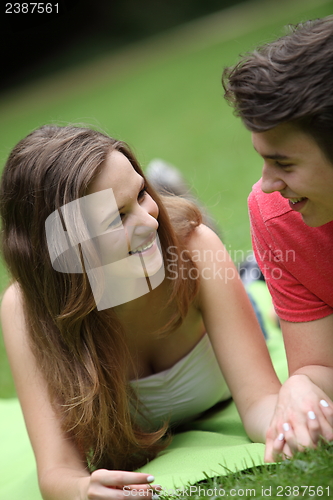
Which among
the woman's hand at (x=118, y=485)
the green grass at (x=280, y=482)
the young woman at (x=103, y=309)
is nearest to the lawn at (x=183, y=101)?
the young woman at (x=103, y=309)

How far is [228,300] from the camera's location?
8.27 feet

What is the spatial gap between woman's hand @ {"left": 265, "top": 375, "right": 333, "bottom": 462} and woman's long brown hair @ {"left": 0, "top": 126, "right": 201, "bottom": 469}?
24.7 inches

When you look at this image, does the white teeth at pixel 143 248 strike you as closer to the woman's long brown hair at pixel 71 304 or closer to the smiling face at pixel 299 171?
the woman's long brown hair at pixel 71 304

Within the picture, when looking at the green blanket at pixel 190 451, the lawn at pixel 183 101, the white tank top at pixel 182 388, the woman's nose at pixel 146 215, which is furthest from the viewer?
the lawn at pixel 183 101

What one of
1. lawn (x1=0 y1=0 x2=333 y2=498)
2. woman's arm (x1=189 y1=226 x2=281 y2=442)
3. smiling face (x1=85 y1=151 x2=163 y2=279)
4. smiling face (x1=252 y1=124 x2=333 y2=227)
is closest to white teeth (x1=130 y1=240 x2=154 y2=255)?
smiling face (x1=85 y1=151 x2=163 y2=279)

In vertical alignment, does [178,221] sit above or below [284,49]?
below

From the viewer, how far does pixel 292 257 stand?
2217 mm

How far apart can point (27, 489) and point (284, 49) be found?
84.2 inches

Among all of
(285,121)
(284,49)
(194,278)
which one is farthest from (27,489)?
(284,49)

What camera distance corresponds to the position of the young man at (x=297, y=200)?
1.85 metres

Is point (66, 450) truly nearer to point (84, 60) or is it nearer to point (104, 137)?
point (104, 137)

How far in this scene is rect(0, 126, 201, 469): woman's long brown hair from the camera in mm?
2186

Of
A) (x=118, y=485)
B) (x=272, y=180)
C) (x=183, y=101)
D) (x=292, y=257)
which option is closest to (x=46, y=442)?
(x=118, y=485)

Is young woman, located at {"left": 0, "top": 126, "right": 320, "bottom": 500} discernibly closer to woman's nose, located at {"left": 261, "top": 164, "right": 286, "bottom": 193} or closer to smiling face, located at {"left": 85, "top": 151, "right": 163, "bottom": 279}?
smiling face, located at {"left": 85, "top": 151, "right": 163, "bottom": 279}
